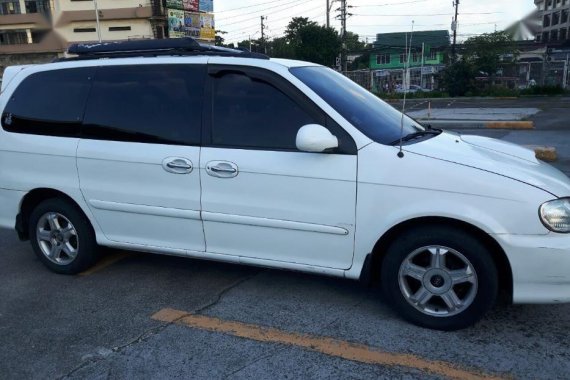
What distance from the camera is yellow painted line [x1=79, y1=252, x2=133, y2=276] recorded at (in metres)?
4.65

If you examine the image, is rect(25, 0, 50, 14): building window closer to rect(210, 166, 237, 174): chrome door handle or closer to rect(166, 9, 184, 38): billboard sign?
rect(166, 9, 184, 38): billboard sign

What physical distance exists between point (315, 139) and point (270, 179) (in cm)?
46

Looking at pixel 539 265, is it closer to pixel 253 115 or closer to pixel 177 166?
pixel 253 115

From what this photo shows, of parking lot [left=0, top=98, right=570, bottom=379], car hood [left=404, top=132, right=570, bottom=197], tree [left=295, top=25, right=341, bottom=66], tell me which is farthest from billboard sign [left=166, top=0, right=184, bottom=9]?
car hood [left=404, top=132, right=570, bottom=197]

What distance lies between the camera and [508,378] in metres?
2.86

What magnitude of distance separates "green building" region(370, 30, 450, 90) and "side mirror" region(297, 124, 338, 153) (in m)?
19.9

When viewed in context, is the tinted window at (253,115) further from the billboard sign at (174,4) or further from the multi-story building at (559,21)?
the multi-story building at (559,21)

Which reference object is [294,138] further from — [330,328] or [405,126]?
[330,328]

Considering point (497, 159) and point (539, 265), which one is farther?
point (497, 159)

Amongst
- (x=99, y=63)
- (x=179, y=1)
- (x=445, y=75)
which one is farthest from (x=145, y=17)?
(x=99, y=63)

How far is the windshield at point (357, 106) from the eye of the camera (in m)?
3.57

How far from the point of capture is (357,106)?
12.6ft

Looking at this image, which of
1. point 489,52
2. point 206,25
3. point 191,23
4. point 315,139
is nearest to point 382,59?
point 206,25

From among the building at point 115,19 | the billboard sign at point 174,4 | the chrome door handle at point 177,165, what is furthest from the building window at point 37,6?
the chrome door handle at point 177,165
